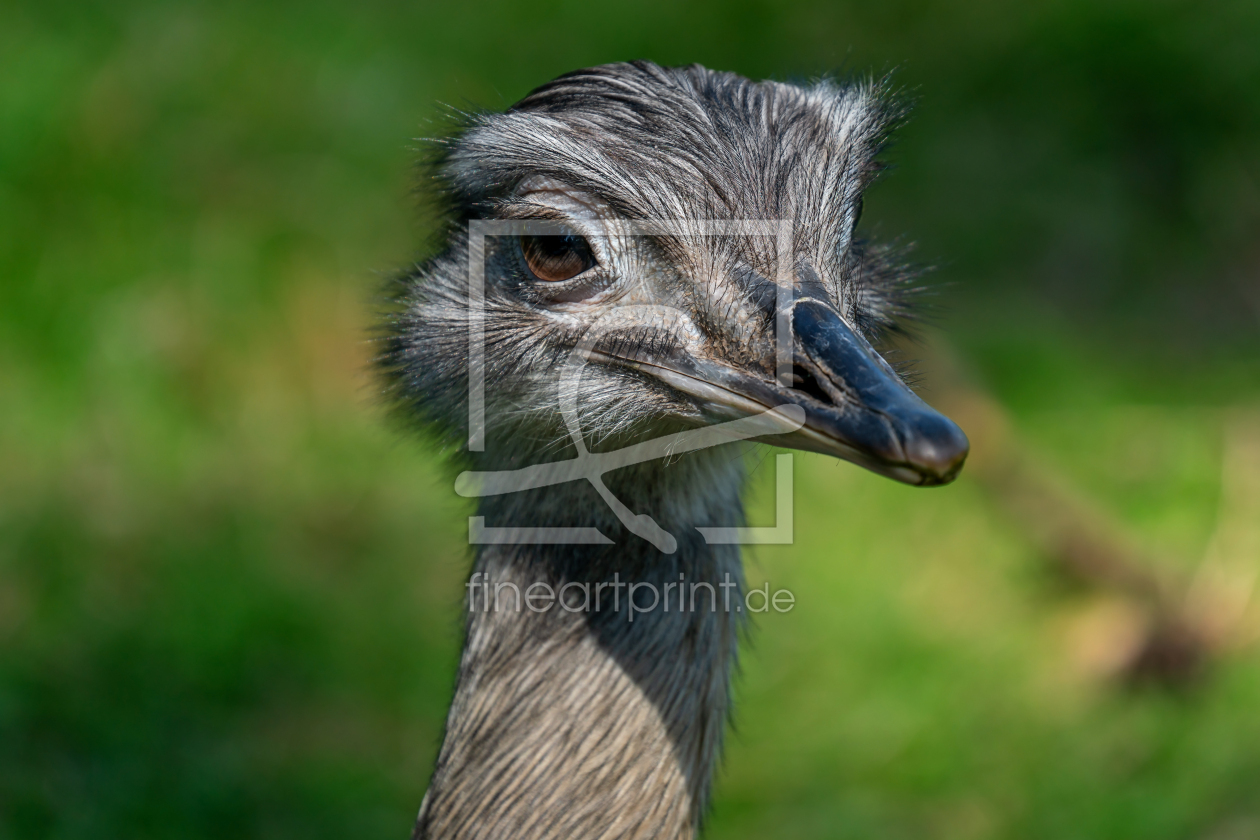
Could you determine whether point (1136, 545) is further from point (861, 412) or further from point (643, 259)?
point (861, 412)

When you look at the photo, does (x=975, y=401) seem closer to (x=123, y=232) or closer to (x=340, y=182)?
(x=340, y=182)

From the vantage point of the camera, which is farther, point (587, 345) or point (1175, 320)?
point (1175, 320)

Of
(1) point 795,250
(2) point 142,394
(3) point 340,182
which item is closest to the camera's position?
(1) point 795,250

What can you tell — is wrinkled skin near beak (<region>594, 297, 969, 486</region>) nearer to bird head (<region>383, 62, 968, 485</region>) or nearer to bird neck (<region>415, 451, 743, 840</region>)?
bird head (<region>383, 62, 968, 485</region>)

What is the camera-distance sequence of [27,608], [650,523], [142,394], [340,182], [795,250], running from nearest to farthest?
[795,250], [650,523], [27,608], [142,394], [340,182]

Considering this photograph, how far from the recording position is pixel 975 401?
4484 millimetres

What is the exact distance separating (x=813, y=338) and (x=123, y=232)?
11.3ft

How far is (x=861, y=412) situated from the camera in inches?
A: 60.5

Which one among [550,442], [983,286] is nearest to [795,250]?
[550,442]

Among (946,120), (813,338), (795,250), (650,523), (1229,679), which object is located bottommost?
(1229,679)

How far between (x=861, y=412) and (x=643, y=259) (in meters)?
0.48

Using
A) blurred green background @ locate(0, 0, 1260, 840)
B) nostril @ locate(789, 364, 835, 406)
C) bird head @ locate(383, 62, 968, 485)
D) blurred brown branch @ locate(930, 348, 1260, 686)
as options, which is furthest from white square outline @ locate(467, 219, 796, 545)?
blurred brown branch @ locate(930, 348, 1260, 686)

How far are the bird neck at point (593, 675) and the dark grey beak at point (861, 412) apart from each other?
0.41 m

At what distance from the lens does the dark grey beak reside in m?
1.46
